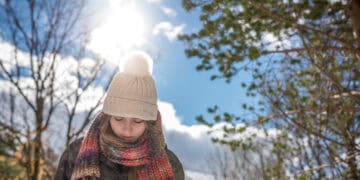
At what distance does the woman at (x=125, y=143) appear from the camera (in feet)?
6.32

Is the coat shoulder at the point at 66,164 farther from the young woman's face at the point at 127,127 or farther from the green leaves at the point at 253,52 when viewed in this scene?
the green leaves at the point at 253,52

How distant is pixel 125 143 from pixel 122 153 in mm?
69

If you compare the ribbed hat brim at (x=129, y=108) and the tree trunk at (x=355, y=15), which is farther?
the tree trunk at (x=355, y=15)

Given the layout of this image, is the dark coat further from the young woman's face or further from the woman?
the young woman's face

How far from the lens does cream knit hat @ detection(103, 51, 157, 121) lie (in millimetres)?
1988

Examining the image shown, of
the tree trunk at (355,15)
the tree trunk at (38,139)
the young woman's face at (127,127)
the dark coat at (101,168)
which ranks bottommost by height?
the dark coat at (101,168)

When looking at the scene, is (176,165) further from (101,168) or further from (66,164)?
(66,164)

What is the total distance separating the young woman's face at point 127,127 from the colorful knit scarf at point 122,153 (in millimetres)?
34

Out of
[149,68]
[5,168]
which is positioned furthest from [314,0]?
[5,168]

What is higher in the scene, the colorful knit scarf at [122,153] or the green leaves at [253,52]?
the green leaves at [253,52]

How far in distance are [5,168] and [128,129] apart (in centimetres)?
990

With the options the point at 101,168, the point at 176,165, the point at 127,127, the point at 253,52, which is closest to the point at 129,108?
the point at 127,127

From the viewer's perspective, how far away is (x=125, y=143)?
1.97 m

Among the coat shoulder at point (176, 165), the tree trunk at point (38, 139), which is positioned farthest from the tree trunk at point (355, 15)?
the tree trunk at point (38, 139)
